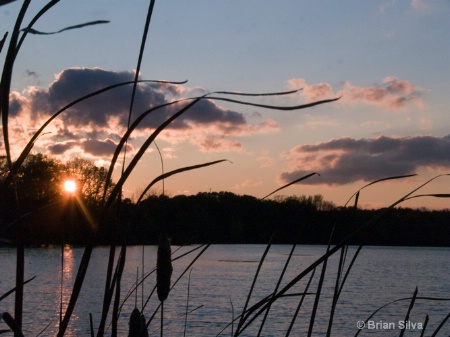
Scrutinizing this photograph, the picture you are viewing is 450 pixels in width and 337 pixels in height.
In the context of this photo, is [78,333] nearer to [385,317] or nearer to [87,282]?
[385,317]

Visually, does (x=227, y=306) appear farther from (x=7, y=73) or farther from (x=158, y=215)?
(x=7, y=73)

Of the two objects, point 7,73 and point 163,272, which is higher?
point 7,73

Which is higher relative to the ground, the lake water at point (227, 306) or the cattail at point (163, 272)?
the cattail at point (163, 272)

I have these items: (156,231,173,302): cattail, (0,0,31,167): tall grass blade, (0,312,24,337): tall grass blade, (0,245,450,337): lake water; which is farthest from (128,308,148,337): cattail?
(0,245,450,337): lake water

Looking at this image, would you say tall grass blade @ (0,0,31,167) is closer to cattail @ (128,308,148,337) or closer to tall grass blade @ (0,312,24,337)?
tall grass blade @ (0,312,24,337)

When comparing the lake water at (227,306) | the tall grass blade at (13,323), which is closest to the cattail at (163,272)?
the tall grass blade at (13,323)

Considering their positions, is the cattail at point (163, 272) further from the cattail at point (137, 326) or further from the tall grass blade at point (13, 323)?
the tall grass blade at point (13, 323)

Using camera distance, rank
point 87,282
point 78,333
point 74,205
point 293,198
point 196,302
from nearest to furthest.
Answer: point 74,205
point 293,198
point 78,333
point 196,302
point 87,282

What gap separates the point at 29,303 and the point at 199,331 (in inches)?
445

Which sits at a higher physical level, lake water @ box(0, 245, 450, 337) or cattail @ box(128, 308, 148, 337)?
cattail @ box(128, 308, 148, 337)

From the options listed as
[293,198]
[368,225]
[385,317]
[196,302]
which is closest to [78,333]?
[196,302]

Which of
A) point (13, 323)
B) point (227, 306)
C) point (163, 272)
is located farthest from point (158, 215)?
point (227, 306)

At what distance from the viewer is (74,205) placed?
3.96 feet

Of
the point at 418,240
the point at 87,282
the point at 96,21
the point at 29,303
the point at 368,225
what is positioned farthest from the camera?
the point at 418,240
